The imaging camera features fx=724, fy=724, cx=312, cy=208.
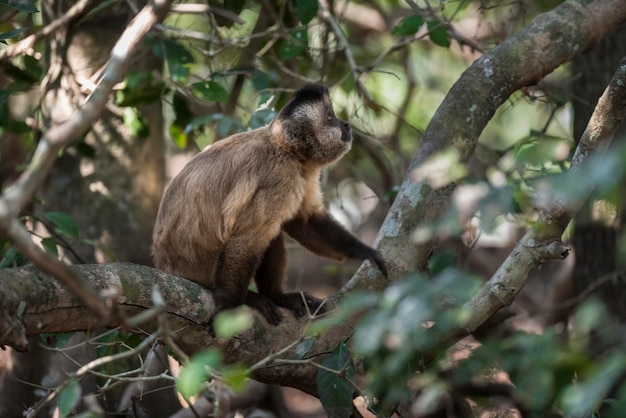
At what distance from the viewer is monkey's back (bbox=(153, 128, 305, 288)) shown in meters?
4.75

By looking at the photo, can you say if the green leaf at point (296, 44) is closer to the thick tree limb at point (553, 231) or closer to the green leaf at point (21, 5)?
the green leaf at point (21, 5)

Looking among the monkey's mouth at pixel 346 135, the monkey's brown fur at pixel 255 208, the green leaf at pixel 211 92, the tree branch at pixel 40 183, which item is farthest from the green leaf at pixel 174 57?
the tree branch at pixel 40 183

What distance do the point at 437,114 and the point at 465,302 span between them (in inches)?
52.4

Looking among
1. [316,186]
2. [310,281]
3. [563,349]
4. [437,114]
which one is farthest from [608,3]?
[310,281]

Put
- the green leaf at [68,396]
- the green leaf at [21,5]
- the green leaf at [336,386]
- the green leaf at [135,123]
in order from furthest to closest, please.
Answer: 1. the green leaf at [135,123]
2. the green leaf at [21,5]
3. the green leaf at [336,386]
4. the green leaf at [68,396]

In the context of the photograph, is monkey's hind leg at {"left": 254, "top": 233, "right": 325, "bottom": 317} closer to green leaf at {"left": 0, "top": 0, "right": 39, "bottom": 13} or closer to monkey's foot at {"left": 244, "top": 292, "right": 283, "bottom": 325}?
monkey's foot at {"left": 244, "top": 292, "right": 283, "bottom": 325}

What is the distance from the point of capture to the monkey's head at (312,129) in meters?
5.10

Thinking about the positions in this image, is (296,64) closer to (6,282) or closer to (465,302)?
(465,302)

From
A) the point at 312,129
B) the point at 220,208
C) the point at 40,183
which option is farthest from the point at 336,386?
the point at 312,129

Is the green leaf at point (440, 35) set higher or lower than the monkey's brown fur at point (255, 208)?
higher

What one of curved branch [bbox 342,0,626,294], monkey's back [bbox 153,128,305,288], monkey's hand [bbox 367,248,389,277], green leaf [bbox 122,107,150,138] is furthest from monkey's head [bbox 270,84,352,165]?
green leaf [bbox 122,107,150,138]

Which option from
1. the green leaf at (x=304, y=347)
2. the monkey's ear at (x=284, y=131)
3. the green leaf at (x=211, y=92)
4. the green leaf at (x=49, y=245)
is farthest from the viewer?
the green leaf at (x=211, y=92)

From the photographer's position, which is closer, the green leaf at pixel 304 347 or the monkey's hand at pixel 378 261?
the green leaf at pixel 304 347

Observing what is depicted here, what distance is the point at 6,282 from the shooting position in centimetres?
311
